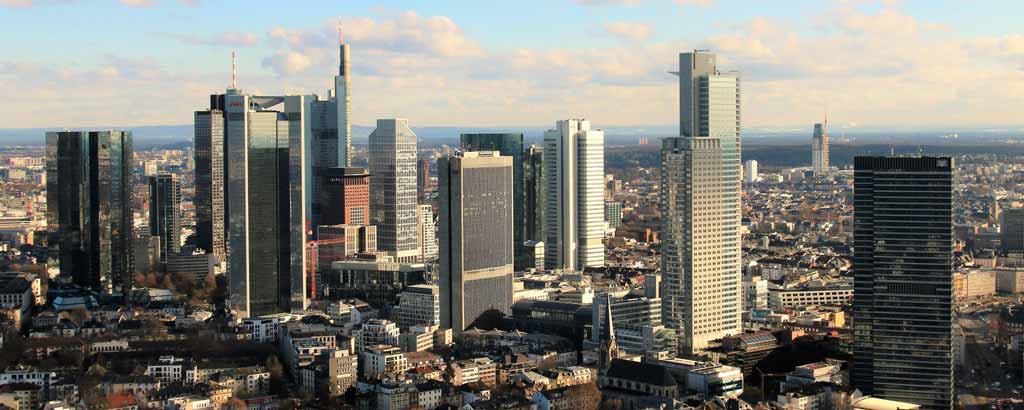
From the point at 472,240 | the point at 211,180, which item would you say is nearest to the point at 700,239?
the point at 472,240

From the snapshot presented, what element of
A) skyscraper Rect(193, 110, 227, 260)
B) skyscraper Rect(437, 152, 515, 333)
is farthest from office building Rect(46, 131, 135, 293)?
skyscraper Rect(437, 152, 515, 333)

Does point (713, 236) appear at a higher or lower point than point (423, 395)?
higher

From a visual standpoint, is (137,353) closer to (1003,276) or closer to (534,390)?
(534,390)

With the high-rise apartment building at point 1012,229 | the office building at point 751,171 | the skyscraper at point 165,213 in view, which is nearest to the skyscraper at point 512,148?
the skyscraper at point 165,213

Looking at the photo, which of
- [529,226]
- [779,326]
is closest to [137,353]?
[779,326]

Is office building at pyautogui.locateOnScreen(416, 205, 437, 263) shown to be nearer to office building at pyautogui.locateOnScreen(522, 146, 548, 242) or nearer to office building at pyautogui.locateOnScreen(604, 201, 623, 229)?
office building at pyautogui.locateOnScreen(522, 146, 548, 242)

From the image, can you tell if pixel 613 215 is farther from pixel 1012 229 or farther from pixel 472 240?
pixel 472 240

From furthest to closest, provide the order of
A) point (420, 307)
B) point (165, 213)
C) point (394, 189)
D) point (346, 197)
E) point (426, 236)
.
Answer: point (426, 236) < point (346, 197) < point (165, 213) < point (394, 189) < point (420, 307)
